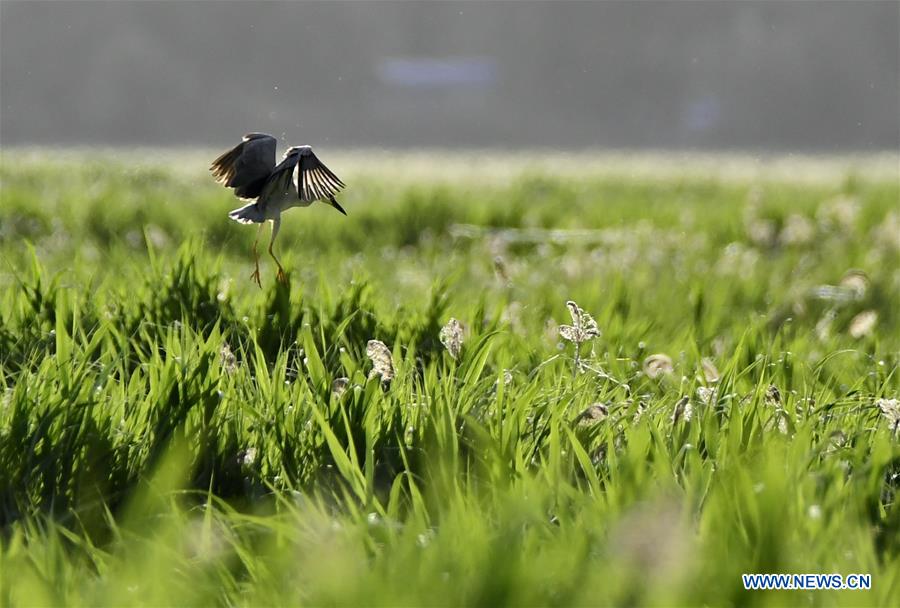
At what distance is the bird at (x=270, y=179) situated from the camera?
2402 millimetres

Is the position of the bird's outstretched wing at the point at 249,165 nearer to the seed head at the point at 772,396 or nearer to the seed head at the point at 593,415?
the seed head at the point at 593,415

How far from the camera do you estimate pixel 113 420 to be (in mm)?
2422

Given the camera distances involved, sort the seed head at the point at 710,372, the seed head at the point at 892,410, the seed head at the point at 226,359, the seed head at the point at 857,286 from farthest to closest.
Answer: the seed head at the point at 857,286, the seed head at the point at 710,372, the seed head at the point at 226,359, the seed head at the point at 892,410

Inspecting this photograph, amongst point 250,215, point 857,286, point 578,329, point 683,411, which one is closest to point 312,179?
point 250,215

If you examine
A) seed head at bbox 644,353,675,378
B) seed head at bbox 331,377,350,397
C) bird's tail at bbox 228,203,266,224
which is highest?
bird's tail at bbox 228,203,266,224

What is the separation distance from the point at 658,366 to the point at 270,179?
1.23 meters

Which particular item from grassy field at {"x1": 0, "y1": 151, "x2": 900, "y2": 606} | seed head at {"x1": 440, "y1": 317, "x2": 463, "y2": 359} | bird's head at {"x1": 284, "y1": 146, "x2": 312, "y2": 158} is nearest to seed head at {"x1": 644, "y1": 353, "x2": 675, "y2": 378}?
grassy field at {"x1": 0, "y1": 151, "x2": 900, "y2": 606}

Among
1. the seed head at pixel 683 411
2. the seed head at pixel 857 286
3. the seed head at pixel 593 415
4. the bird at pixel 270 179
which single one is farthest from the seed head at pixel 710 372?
the seed head at pixel 857 286

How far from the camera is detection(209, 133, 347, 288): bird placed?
7.88 ft

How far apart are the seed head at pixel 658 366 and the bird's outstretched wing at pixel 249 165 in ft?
3.71

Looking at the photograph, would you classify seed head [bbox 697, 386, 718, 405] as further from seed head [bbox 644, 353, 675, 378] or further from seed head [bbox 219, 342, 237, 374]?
seed head [bbox 219, 342, 237, 374]

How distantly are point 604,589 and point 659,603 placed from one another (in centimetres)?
9

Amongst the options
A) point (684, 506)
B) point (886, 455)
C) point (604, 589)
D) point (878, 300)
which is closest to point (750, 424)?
point (886, 455)

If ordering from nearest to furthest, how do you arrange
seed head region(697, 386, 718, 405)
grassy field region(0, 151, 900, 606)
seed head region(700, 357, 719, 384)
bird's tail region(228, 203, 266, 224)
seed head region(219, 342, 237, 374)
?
grassy field region(0, 151, 900, 606) < bird's tail region(228, 203, 266, 224) < seed head region(697, 386, 718, 405) < seed head region(219, 342, 237, 374) < seed head region(700, 357, 719, 384)
